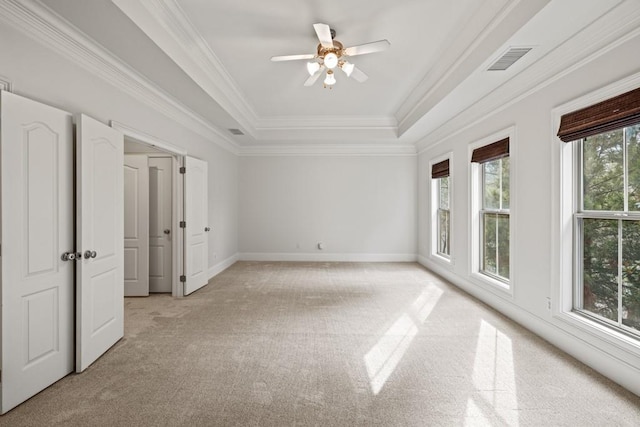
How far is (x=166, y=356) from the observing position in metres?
2.97

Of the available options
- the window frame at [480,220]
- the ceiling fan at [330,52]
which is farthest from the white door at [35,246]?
the window frame at [480,220]

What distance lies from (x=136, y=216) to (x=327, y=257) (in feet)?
14.1

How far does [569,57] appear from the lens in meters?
2.86

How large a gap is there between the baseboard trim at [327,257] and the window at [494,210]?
Answer: 303cm

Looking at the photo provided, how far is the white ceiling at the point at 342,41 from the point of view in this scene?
253 centimetres

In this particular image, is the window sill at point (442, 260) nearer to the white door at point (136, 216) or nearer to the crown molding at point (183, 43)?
the crown molding at point (183, 43)

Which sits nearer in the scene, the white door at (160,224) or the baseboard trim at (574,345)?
the baseboard trim at (574,345)

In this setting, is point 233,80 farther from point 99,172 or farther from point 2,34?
point 2,34

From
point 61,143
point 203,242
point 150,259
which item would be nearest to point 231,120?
point 203,242

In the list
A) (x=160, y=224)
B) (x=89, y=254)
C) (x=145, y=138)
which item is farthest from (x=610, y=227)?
(x=160, y=224)

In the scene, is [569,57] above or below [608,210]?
above

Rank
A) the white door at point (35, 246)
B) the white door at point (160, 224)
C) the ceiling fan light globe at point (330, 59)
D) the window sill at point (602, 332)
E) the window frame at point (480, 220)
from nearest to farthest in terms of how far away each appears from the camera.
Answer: the white door at point (35, 246)
the window sill at point (602, 332)
the ceiling fan light globe at point (330, 59)
the window frame at point (480, 220)
the white door at point (160, 224)

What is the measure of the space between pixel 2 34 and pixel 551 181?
441 cm

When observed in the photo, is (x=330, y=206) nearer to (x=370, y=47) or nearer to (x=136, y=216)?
(x=136, y=216)
